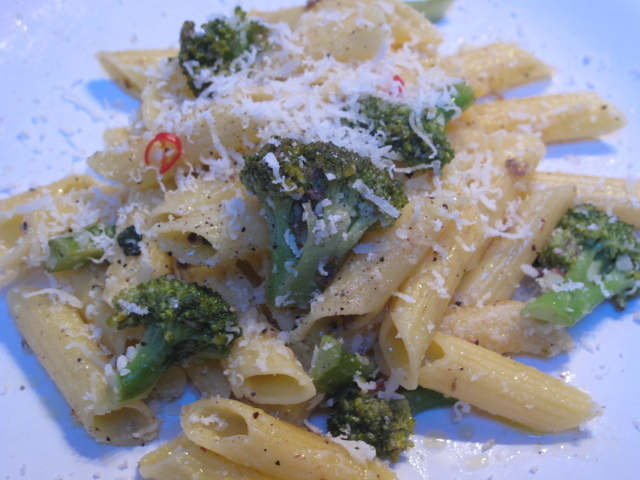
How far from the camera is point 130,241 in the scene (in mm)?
2951

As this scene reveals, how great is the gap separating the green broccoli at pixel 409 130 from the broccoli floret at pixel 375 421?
117 centimetres

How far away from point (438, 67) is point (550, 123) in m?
0.82

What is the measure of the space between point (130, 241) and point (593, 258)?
2419mm

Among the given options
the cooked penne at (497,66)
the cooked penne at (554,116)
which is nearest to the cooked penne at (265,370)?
the cooked penne at (554,116)

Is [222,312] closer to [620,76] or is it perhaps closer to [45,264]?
[45,264]

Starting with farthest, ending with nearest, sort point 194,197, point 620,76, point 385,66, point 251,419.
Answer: point 620,76, point 385,66, point 194,197, point 251,419

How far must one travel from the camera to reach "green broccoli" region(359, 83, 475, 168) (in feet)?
9.57

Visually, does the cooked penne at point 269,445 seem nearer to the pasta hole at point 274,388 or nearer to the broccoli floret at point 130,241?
the pasta hole at point 274,388

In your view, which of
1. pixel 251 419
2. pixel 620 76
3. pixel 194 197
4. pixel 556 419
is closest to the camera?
pixel 251 419

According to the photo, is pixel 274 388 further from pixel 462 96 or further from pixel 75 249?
pixel 462 96

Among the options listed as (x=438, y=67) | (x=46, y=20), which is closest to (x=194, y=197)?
(x=438, y=67)

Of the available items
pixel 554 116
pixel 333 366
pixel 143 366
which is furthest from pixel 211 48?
pixel 554 116

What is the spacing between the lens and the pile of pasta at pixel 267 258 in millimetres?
2615

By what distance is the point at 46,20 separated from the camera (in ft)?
13.7
